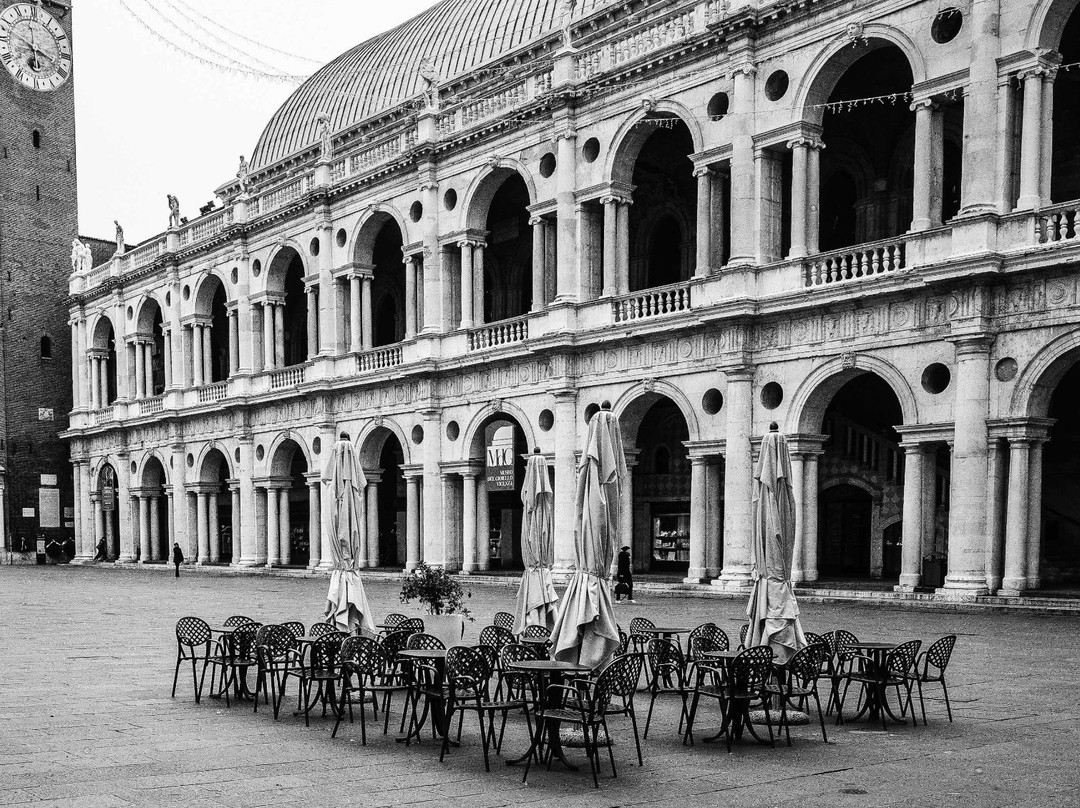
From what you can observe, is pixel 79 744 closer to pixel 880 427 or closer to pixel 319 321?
pixel 880 427

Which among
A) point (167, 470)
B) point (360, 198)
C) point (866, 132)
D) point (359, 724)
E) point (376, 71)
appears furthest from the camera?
point (167, 470)

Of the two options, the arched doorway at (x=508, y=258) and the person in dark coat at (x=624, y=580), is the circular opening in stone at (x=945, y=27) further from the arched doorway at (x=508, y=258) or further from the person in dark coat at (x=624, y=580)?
the arched doorway at (x=508, y=258)

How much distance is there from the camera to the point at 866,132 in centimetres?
2773

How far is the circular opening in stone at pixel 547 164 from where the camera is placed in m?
30.2

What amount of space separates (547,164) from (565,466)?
27.9 feet

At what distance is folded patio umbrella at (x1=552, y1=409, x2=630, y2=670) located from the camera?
1016 cm

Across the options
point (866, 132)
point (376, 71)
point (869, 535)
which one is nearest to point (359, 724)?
point (869, 535)

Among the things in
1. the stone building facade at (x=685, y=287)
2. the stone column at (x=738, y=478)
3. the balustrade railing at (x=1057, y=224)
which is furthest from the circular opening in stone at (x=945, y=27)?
the stone column at (x=738, y=478)

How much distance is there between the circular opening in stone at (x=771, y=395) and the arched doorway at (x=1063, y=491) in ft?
20.4

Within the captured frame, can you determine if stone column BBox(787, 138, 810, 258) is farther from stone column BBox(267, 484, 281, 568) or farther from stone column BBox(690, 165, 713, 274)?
stone column BBox(267, 484, 281, 568)

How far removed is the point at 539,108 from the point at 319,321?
1356cm

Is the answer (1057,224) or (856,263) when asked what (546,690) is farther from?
(856,263)

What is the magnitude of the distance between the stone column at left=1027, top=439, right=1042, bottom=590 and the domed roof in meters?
20.7

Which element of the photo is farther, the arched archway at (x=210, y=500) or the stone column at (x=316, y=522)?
the arched archway at (x=210, y=500)
